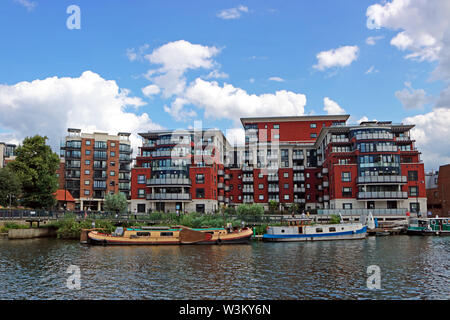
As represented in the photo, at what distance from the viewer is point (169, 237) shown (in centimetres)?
4603

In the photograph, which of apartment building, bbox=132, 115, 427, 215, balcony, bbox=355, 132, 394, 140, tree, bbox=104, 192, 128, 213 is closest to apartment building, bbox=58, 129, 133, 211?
apartment building, bbox=132, 115, 427, 215

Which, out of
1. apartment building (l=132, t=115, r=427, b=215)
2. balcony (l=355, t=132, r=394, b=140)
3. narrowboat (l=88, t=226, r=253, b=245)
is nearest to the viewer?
narrowboat (l=88, t=226, r=253, b=245)

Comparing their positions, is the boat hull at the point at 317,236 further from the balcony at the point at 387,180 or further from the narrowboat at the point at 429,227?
the balcony at the point at 387,180

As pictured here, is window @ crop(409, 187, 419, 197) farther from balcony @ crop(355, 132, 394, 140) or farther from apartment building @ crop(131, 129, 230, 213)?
apartment building @ crop(131, 129, 230, 213)

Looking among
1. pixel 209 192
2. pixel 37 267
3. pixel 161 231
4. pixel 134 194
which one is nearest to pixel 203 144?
pixel 209 192

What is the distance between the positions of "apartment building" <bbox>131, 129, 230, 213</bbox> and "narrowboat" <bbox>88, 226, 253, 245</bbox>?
2816cm

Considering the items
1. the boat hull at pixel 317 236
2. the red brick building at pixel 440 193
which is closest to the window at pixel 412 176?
the red brick building at pixel 440 193

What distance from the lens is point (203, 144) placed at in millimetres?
77875

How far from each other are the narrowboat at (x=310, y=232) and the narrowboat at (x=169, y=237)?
509 centimetres

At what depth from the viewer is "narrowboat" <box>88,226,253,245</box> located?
4562cm
